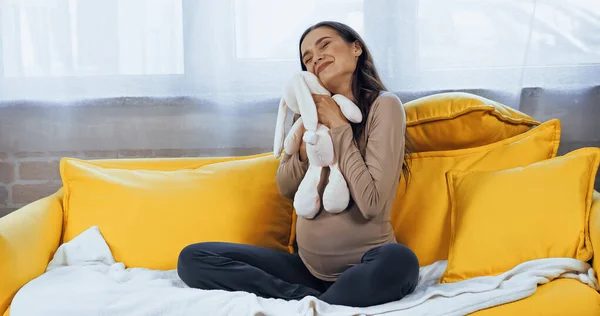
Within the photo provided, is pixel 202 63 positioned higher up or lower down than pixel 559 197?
higher up

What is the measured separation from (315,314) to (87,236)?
0.76m

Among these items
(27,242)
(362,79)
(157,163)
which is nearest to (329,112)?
(362,79)

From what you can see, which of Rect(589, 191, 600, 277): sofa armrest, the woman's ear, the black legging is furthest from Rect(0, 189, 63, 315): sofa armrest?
Rect(589, 191, 600, 277): sofa armrest

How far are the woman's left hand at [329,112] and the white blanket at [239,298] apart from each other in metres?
0.44

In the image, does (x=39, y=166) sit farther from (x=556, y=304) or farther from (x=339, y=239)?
(x=556, y=304)

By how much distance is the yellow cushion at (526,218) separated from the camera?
1525mm

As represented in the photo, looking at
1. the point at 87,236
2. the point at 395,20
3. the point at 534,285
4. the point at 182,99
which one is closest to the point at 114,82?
the point at 182,99

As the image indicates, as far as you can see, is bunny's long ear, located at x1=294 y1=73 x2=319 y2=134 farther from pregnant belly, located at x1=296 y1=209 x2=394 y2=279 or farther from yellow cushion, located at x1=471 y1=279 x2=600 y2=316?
yellow cushion, located at x1=471 y1=279 x2=600 y2=316

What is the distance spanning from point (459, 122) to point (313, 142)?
467mm

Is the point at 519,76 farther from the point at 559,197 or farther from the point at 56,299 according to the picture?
the point at 56,299

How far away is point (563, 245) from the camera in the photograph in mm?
1515

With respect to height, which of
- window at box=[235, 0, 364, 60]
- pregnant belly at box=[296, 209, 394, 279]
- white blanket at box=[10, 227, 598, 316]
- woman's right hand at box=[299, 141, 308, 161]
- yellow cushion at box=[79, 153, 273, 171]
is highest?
window at box=[235, 0, 364, 60]

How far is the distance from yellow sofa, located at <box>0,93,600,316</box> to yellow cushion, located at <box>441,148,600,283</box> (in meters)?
Answer: 0.13

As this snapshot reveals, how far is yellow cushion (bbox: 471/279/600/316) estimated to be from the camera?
1.33m
